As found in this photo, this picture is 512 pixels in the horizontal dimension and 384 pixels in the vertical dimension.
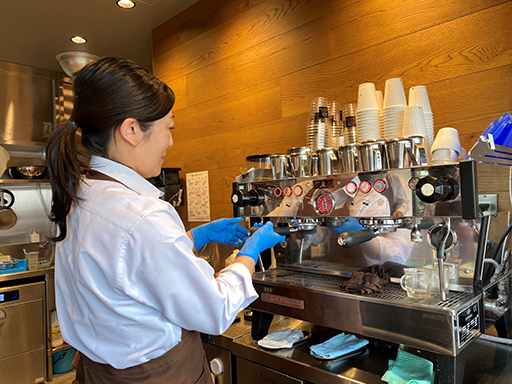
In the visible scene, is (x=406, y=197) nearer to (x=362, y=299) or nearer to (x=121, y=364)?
(x=362, y=299)

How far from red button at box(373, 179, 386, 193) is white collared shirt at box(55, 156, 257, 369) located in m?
0.48

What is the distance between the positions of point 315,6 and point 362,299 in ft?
4.50

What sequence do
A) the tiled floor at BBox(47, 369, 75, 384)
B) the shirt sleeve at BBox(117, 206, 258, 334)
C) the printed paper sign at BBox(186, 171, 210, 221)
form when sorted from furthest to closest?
the tiled floor at BBox(47, 369, 75, 384)
the printed paper sign at BBox(186, 171, 210, 221)
the shirt sleeve at BBox(117, 206, 258, 334)

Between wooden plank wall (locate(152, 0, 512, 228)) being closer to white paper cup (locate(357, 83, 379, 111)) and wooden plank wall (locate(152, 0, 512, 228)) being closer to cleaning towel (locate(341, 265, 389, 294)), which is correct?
white paper cup (locate(357, 83, 379, 111))

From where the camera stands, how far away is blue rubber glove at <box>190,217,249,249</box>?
4.48 ft

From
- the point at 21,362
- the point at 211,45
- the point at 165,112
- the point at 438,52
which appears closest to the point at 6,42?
the point at 211,45

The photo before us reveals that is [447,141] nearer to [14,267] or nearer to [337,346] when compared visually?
[337,346]

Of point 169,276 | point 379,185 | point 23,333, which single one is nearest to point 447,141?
point 379,185

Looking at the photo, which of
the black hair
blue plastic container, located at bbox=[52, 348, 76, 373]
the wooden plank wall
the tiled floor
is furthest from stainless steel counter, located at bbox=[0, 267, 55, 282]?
the black hair

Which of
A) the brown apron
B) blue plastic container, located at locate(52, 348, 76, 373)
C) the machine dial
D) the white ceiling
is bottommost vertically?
blue plastic container, located at locate(52, 348, 76, 373)

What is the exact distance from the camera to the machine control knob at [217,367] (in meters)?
1.41

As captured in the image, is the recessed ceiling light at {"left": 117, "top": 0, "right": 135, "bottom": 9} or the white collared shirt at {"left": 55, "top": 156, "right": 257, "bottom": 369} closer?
the white collared shirt at {"left": 55, "top": 156, "right": 257, "bottom": 369}

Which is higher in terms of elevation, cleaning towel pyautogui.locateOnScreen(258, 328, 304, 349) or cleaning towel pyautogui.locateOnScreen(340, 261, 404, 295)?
cleaning towel pyautogui.locateOnScreen(340, 261, 404, 295)

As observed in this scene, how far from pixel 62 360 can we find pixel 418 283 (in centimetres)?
301
